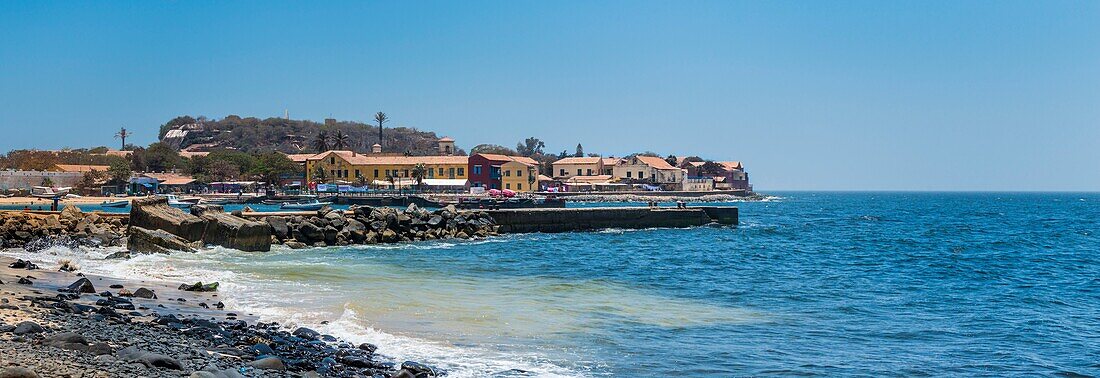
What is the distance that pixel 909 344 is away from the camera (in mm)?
14062

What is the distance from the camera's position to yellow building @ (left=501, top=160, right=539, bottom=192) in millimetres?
103750

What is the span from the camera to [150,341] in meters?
10.7

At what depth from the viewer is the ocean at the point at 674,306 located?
12445mm

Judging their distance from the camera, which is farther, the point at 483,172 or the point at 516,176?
the point at 516,176

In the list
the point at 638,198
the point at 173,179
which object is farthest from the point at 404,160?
the point at 638,198

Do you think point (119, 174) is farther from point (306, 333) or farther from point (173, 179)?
point (306, 333)

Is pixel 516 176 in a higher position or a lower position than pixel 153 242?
higher

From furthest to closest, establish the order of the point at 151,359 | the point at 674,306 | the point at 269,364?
the point at 674,306 < the point at 269,364 < the point at 151,359

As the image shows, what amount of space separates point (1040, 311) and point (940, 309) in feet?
6.56

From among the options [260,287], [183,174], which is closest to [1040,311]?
[260,287]

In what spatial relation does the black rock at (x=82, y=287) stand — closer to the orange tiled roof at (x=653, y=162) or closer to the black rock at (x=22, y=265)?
the black rock at (x=22, y=265)

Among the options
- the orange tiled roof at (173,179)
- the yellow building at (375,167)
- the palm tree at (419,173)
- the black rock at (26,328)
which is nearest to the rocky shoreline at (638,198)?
the yellow building at (375,167)

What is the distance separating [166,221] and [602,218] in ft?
86.5

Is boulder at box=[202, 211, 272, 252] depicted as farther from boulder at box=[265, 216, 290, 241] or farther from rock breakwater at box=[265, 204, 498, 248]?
boulder at box=[265, 216, 290, 241]
